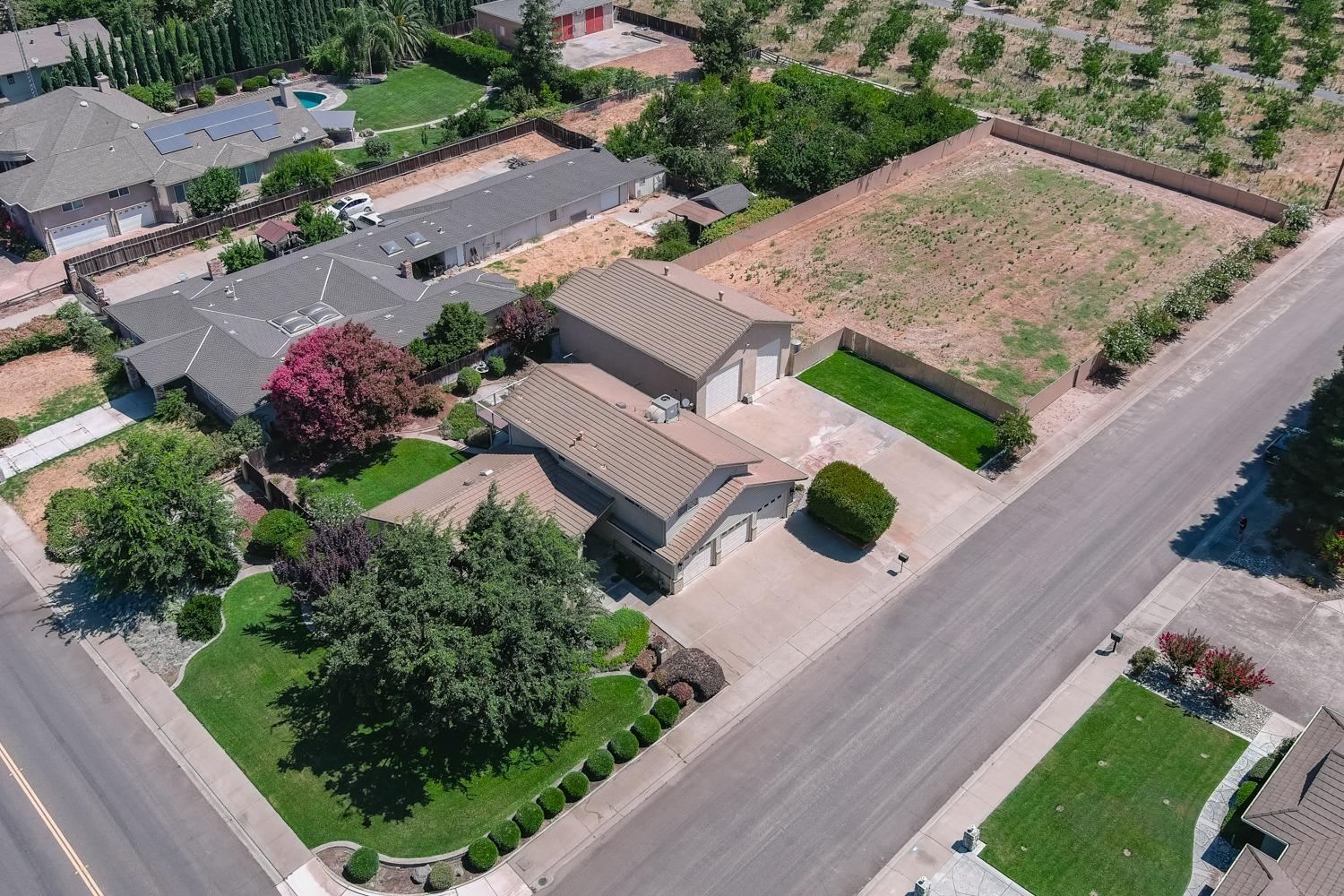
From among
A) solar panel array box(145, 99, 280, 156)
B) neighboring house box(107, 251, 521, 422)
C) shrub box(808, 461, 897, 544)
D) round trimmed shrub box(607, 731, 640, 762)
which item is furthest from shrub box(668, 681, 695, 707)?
solar panel array box(145, 99, 280, 156)

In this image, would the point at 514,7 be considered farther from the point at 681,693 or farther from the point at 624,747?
the point at 624,747

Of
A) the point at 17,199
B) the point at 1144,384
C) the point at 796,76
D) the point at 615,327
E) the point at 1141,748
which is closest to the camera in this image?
the point at 1141,748

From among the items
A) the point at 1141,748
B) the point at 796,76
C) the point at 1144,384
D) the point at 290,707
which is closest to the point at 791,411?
the point at 1144,384

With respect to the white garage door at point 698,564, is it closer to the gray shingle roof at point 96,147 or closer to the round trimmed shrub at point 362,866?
the round trimmed shrub at point 362,866

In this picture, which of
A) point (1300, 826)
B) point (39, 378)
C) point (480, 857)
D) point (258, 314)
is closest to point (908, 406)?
point (1300, 826)

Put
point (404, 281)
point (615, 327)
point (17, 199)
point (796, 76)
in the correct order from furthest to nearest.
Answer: point (796, 76)
point (17, 199)
point (404, 281)
point (615, 327)

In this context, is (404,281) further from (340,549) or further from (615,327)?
(340,549)
